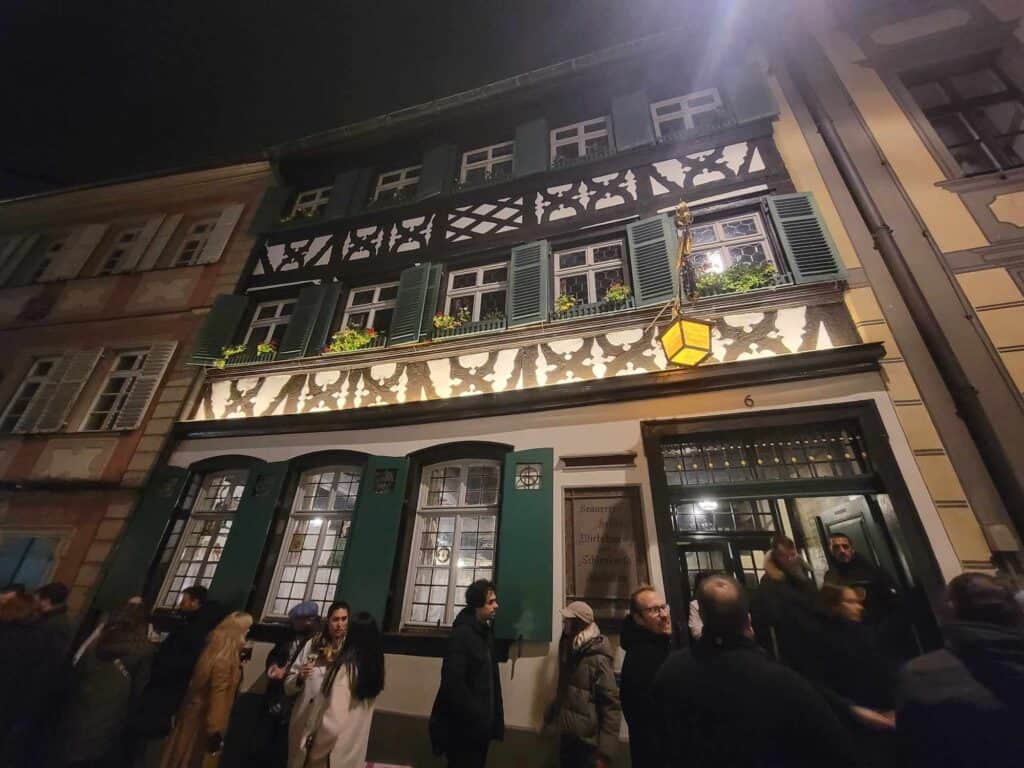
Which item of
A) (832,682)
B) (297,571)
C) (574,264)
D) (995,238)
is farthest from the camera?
(574,264)

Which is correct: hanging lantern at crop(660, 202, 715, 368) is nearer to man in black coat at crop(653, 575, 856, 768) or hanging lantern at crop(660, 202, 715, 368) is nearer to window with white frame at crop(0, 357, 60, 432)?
man in black coat at crop(653, 575, 856, 768)

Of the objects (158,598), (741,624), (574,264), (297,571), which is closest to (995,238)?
(574,264)

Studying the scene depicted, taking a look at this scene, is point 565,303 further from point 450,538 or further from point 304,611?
point 304,611

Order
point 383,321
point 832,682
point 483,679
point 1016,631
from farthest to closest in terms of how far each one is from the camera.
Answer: point 383,321 < point 483,679 < point 832,682 < point 1016,631

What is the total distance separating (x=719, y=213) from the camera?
6.42 m

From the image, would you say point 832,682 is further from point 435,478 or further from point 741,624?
point 435,478

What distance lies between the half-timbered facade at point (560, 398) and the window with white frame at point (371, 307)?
0.26 feet

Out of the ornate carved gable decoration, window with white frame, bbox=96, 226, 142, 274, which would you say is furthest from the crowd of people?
window with white frame, bbox=96, 226, 142, 274

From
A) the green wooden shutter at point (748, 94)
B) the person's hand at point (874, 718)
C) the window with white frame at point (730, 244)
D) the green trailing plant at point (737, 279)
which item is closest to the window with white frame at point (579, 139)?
the green wooden shutter at point (748, 94)

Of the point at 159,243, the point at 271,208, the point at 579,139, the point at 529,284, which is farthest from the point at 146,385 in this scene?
the point at 579,139

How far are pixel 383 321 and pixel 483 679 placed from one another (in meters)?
5.91

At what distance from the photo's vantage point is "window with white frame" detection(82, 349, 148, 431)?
7.69 meters

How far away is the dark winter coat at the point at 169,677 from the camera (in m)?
3.73

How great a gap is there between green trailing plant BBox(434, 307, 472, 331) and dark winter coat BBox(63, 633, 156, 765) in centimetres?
492
